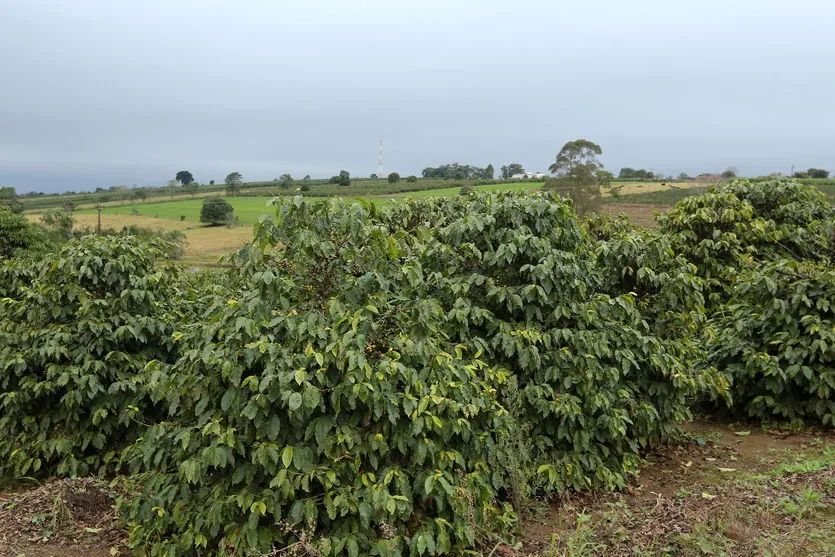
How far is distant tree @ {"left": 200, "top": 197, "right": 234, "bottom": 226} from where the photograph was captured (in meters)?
49.3

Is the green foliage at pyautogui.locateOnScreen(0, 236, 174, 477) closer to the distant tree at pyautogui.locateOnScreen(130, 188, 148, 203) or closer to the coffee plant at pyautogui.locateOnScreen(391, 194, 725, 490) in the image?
the coffee plant at pyautogui.locateOnScreen(391, 194, 725, 490)

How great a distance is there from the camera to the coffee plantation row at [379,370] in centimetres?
353

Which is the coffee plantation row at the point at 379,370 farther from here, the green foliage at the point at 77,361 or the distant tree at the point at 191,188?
the distant tree at the point at 191,188

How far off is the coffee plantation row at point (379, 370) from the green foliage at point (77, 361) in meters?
0.02

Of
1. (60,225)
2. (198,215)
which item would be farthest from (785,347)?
(198,215)

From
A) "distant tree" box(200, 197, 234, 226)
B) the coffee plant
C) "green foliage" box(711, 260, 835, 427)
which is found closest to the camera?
the coffee plant

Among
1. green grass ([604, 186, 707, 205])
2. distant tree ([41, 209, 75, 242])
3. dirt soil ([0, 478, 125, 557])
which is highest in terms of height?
green grass ([604, 186, 707, 205])

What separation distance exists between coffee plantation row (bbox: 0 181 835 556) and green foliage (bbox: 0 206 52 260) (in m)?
6.39

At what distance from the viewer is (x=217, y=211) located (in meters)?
49.4

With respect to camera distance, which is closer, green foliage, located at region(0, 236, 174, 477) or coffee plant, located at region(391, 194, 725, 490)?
coffee plant, located at region(391, 194, 725, 490)

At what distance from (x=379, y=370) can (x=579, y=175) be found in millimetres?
35286

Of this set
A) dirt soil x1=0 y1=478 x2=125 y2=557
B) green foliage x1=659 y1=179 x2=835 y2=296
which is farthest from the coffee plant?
green foliage x1=659 y1=179 x2=835 y2=296

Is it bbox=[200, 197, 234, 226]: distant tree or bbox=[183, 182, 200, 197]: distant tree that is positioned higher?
bbox=[183, 182, 200, 197]: distant tree

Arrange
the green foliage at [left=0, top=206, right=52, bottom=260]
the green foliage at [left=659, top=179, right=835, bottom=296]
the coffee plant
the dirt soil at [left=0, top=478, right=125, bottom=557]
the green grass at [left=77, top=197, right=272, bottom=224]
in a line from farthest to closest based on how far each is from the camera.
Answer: the green grass at [left=77, top=197, right=272, bottom=224] < the green foliage at [left=0, top=206, right=52, bottom=260] < the green foliage at [left=659, top=179, right=835, bottom=296] < the coffee plant < the dirt soil at [left=0, top=478, right=125, bottom=557]
